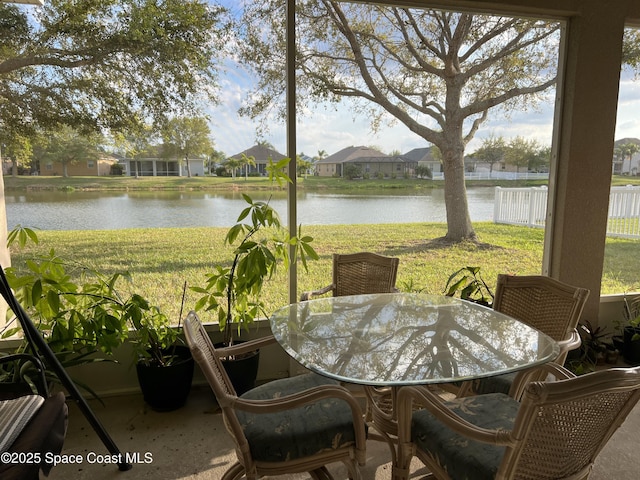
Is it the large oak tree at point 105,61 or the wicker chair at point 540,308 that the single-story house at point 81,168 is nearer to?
the large oak tree at point 105,61

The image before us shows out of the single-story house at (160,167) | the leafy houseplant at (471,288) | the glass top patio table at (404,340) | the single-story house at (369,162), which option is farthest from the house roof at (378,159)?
the glass top patio table at (404,340)

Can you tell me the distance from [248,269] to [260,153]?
39.7 inches

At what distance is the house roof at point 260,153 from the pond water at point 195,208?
26 cm

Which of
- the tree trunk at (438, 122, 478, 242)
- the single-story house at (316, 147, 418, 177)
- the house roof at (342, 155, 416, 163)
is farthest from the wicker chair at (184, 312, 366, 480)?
the tree trunk at (438, 122, 478, 242)

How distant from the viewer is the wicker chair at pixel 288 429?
4.36 feet

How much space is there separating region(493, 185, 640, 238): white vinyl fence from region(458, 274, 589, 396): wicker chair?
1309 mm

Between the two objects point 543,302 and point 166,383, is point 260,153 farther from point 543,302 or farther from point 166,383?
point 543,302


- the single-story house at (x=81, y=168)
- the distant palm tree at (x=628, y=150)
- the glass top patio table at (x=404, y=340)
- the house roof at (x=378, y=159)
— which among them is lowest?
the glass top patio table at (x=404, y=340)

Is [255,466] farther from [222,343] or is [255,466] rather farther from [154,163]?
[154,163]

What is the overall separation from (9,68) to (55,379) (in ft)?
5.95

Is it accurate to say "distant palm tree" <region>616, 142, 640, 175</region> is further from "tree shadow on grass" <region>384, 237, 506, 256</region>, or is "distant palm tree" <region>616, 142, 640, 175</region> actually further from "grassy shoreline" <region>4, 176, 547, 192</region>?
"tree shadow on grass" <region>384, 237, 506, 256</region>

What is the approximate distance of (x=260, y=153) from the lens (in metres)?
2.86

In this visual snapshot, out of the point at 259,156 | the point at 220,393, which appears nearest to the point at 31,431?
the point at 220,393

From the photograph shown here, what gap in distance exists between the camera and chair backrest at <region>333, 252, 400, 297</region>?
2.66 meters
